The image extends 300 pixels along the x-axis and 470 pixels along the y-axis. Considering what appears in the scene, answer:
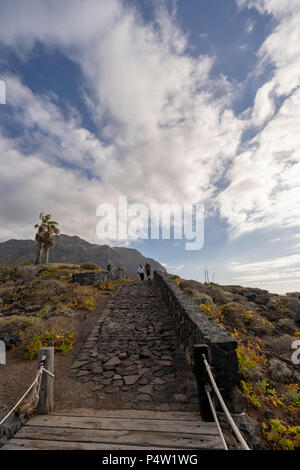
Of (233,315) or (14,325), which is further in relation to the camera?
(233,315)

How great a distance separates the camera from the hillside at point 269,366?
11.0ft

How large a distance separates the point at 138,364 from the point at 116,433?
2766 mm

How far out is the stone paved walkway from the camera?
3910mm

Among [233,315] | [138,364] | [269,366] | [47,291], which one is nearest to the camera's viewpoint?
[138,364]

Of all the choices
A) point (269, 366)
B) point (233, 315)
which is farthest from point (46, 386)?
point (233, 315)

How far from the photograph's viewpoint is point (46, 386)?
3.25 metres

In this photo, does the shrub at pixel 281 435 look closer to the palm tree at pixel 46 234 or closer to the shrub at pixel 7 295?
the shrub at pixel 7 295

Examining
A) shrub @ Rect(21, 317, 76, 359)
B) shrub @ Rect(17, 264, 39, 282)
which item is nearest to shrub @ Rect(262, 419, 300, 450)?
shrub @ Rect(21, 317, 76, 359)

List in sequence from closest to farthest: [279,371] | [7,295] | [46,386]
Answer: [46,386]
[279,371]
[7,295]

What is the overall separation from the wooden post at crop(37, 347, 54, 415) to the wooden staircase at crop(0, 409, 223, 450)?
0.12 metres

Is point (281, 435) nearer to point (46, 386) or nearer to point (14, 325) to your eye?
point (46, 386)
